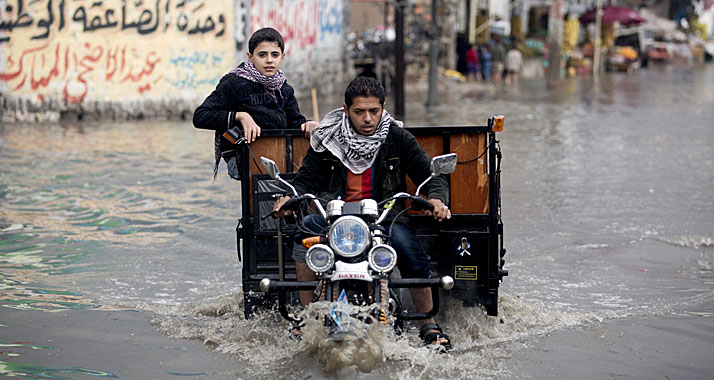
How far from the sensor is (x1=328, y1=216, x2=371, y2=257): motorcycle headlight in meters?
4.29

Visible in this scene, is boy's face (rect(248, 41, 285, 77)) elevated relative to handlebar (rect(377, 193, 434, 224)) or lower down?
elevated

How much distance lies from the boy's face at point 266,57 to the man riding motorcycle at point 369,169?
0.75 m

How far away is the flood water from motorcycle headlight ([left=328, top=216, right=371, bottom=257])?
492 mm

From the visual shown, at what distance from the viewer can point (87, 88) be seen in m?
17.5

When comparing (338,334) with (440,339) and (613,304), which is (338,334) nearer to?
(440,339)

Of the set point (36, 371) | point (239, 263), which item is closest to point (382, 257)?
point (36, 371)

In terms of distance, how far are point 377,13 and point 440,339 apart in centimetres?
2738

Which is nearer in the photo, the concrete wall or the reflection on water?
the reflection on water

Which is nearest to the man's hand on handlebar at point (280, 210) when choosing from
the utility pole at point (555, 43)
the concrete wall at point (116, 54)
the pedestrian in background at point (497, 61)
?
the concrete wall at point (116, 54)

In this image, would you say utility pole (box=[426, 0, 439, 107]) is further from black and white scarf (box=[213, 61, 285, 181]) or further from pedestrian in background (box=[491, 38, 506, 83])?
black and white scarf (box=[213, 61, 285, 181])

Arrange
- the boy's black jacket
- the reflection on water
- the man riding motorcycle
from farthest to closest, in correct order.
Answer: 1. the boy's black jacket
2. the man riding motorcycle
3. the reflection on water

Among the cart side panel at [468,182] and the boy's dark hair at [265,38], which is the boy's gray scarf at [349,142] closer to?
the cart side panel at [468,182]

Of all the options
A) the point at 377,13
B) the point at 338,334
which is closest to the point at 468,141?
the point at 338,334

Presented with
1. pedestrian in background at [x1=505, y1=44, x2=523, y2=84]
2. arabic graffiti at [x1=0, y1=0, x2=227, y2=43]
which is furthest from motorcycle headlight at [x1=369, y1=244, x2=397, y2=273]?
pedestrian in background at [x1=505, y1=44, x2=523, y2=84]
